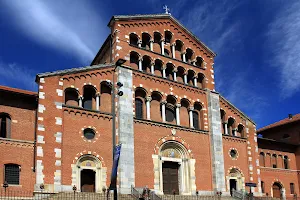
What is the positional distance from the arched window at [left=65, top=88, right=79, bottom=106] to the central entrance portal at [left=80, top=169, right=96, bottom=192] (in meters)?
5.52

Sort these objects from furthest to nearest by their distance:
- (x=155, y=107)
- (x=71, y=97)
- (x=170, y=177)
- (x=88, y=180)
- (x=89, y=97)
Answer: (x=155, y=107) < (x=170, y=177) < (x=89, y=97) < (x=71, y=97) < (x=88, y=180)

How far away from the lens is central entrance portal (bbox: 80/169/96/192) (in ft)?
102

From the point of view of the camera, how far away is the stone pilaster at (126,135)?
31562mm

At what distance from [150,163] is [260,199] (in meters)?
11.7

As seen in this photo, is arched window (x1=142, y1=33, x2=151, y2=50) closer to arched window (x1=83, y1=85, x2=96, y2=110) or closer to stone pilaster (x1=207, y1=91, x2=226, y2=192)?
stone pilaster (x1=207, y1=91, x2=226, y2=192)

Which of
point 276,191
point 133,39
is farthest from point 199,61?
point 276,191

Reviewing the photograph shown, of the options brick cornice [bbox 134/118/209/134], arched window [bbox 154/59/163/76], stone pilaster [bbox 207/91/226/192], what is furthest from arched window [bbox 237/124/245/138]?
arched window [bbox 154/59/163/76]

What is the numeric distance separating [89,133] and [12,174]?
6464mm

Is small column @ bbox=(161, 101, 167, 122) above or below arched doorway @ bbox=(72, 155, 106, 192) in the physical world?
above

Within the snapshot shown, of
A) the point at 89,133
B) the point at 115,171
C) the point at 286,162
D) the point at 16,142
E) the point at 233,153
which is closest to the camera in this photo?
the point at 115,171

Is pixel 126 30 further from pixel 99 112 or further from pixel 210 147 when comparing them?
pixel 210 147

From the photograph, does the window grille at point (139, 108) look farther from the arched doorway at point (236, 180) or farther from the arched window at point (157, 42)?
the arched doorway at point (236, 180)

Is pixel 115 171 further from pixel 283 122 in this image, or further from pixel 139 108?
pixel 283 122

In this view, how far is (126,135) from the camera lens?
1294 inches
